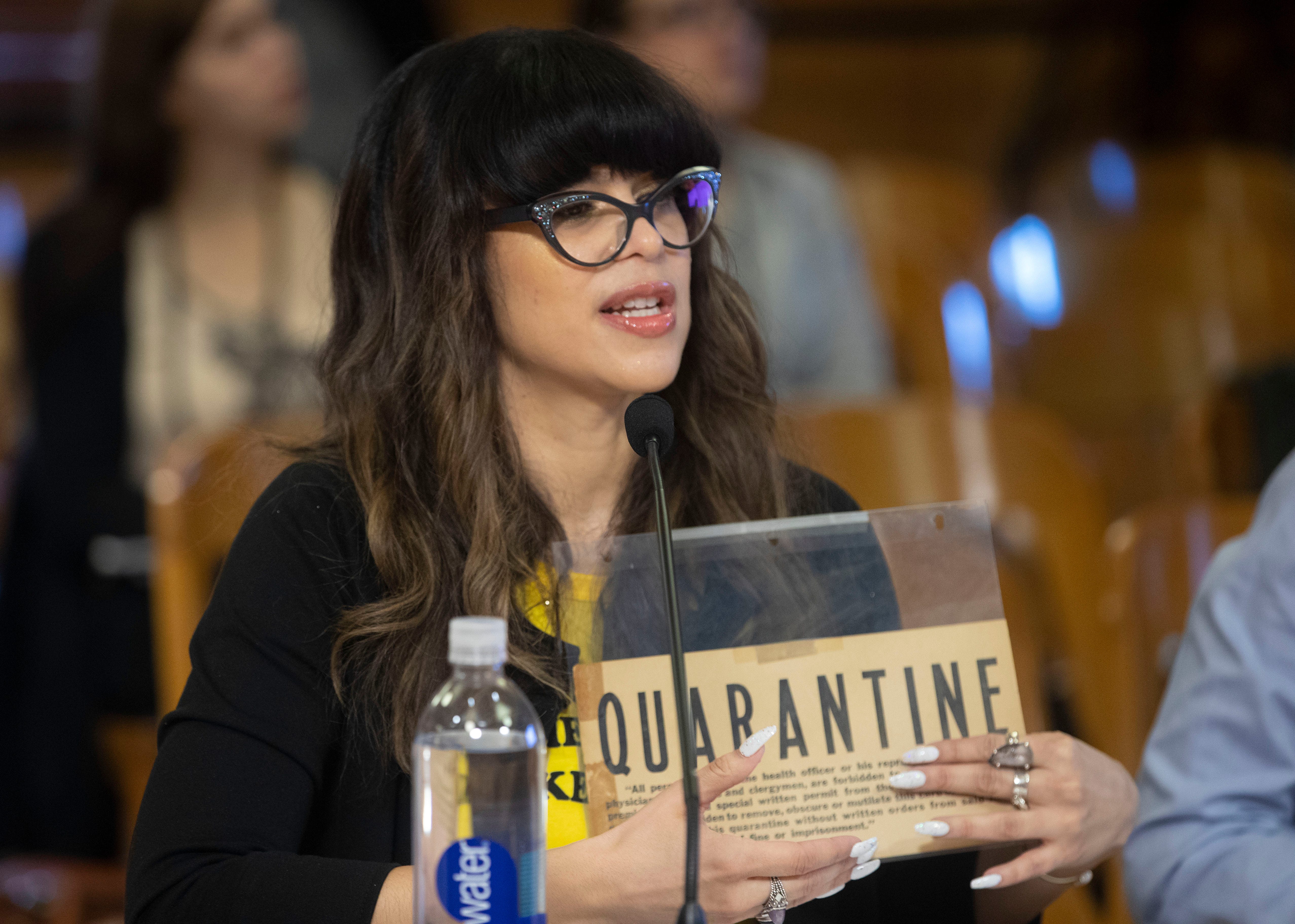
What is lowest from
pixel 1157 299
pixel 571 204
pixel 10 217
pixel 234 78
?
pixel 571 204

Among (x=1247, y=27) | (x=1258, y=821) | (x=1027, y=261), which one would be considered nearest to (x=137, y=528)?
(x=1258, y=821)

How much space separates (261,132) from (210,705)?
173 centimetres

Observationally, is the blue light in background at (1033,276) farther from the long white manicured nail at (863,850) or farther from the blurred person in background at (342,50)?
the long white manicured nail at (863,850)

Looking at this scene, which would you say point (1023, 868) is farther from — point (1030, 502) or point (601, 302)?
point (1030, 502)

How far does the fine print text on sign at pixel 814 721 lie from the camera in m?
0.93

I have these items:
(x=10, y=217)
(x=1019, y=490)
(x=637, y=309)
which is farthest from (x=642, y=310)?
(x=10, y=217)

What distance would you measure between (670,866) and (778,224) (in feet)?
6.48

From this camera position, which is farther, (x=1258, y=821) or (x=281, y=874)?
(x=1258, y=821)

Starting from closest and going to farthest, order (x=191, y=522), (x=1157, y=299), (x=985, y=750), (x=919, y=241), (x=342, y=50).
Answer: (x=985, y=750), (x=191, y=522), (x=342, y=50), (x=919, y=241), (x=1157, y=299)

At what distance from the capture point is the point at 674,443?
4.06 feet

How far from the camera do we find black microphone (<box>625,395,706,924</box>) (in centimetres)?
80

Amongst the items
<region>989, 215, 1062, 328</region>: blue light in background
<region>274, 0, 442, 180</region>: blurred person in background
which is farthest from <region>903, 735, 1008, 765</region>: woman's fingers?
<region>989, 215, 1062, 328</region>: blue light in background

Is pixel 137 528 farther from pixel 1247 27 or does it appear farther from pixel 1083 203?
pixel 1247 27

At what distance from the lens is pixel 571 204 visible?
1087 millimetres
